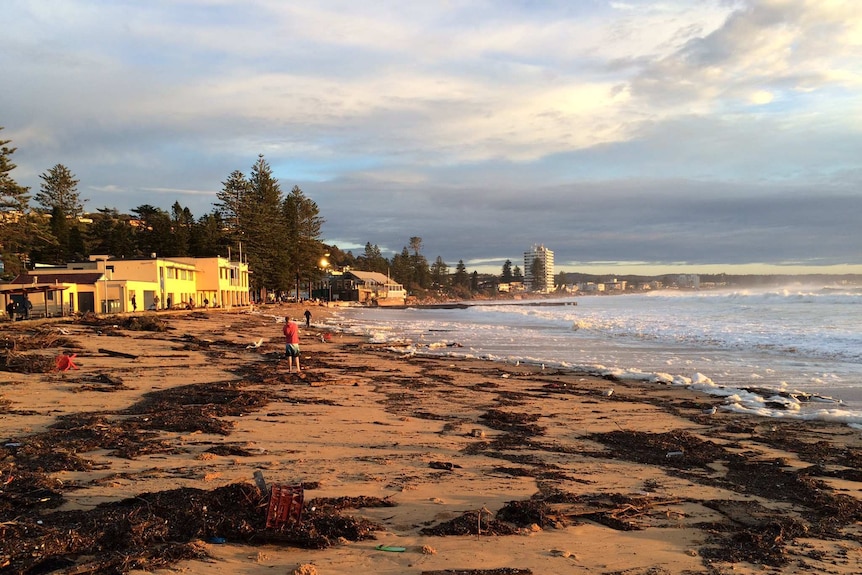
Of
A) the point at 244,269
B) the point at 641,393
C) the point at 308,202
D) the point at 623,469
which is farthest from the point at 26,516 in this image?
the point at 308,202

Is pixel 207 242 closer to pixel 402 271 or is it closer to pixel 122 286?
pixel 122 286

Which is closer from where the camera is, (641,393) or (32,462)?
(32,462)

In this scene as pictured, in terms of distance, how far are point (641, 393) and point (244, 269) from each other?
56607mm

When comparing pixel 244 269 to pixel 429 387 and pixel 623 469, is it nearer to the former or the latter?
pixel 429 387

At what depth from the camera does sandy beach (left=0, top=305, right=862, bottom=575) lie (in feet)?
13.4

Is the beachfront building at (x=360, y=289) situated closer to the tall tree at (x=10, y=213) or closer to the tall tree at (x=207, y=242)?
the tall tree at (x=207, y=242)

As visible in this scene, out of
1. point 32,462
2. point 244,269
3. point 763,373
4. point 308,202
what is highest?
point 308,202

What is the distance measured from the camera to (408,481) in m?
5.85

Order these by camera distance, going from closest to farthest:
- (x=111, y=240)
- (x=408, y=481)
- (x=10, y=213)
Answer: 1. (x=408, y=481)
2. (x=10, y=213)
3. (x=111, y=240)

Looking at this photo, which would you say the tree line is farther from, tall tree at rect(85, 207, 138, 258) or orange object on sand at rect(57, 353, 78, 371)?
orange object on sand at rect(57, 353, 78, 371)

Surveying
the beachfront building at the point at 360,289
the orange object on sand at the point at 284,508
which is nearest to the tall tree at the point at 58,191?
the beachfront building at the point at 360,289

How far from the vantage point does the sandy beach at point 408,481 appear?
161 inches

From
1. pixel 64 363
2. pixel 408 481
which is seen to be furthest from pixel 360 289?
pixel 408 481

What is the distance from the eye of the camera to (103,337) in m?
19.7
